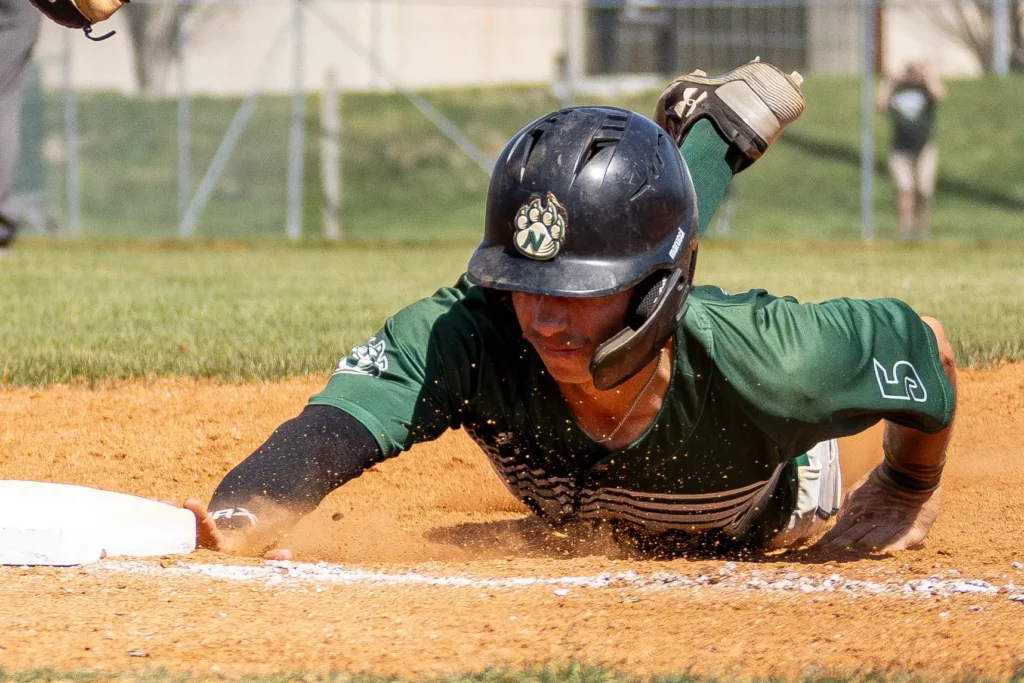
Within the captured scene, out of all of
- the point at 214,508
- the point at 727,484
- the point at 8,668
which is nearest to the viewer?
the point at 8,668

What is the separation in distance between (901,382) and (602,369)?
790 millimetres

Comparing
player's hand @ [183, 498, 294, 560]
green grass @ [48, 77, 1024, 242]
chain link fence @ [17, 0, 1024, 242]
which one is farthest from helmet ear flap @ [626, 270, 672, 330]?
green grass @ [48, 77, 1024, 242]

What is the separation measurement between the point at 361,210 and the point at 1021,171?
979 cm

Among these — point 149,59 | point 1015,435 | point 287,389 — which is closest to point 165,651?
point 287,389

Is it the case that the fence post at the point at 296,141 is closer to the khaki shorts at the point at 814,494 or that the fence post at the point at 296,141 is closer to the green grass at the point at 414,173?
the green grass at the point at 414,173

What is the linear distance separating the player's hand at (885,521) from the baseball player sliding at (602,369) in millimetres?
520

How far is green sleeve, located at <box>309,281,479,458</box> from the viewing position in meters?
3.23

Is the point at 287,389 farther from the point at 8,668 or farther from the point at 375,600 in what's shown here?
the point at 8,668

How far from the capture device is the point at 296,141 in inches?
706

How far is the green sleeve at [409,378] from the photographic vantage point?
127 inches

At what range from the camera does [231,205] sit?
1769cm

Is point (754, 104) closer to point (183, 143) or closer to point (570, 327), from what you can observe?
point (570, 327)

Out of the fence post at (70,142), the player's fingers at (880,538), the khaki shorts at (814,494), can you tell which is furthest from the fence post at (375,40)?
the player's fingers at (880,538)

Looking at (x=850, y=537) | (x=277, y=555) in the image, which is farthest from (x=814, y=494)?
(x=277, y=555)
